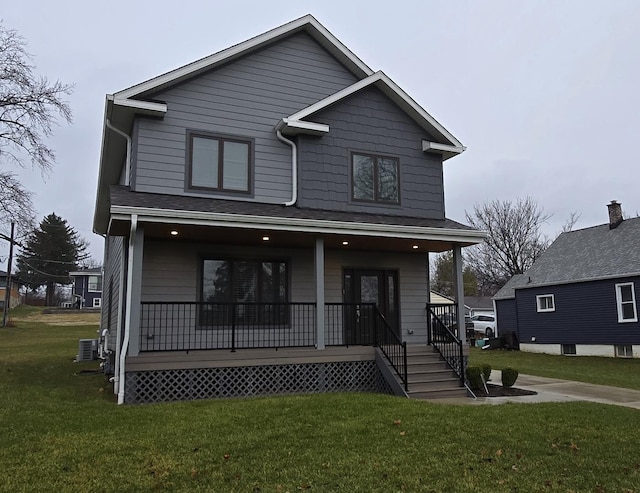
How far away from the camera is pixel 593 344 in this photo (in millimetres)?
21109

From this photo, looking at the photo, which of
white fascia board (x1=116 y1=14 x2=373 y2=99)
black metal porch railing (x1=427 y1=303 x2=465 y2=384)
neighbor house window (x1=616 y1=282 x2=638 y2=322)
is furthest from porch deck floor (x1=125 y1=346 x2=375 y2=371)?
neighbor house window (x1=616 y1=282 x2=638 y2=322)

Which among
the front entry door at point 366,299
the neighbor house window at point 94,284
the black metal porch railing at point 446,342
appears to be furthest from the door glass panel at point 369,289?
the neighbor house window at point 94,284

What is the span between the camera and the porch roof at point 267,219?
29.7 ft

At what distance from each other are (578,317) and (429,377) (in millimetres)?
14634

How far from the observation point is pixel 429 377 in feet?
33.8

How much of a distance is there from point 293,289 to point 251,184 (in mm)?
2543

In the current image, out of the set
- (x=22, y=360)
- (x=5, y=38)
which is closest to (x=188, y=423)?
(x=22, y=360)

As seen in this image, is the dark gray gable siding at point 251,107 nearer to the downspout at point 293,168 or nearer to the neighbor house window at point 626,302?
the downspout at point 293,168

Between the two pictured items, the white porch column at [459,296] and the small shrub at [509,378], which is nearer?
the small shrub at [509,378]

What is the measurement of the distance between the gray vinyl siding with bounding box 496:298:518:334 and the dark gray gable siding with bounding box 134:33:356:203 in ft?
62.1

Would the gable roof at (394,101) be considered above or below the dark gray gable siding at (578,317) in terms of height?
above

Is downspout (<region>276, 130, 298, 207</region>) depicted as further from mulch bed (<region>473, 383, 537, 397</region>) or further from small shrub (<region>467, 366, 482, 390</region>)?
mulch bed (<region>473, 383, 537, 397</region>)

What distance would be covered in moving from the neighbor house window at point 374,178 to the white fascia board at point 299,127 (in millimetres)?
1040

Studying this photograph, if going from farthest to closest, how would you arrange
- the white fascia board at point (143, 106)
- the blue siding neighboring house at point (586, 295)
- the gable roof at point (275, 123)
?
the blue siding neighboring house at point (586, 295), the gable roof at point (275, 123), the white fascia board at point (143, 106)
